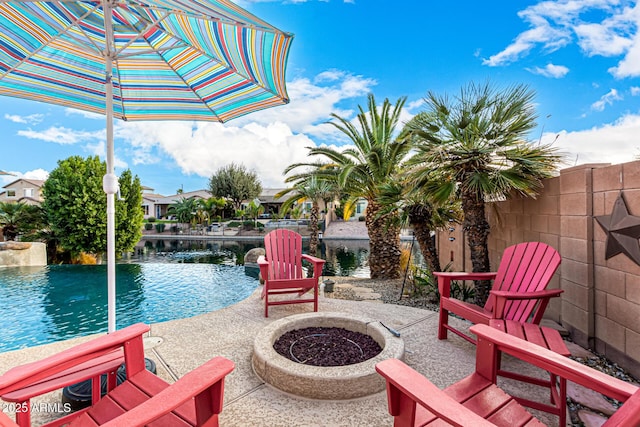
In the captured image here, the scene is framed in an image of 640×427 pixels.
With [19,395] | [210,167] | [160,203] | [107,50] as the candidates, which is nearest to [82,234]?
[107,50]

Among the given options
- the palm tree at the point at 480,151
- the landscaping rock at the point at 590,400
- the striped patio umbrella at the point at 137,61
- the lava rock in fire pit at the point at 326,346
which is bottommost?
the landscaping rock at the point at 590,400

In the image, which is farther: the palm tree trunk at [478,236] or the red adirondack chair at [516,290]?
the palm tree trunk at [478,236]

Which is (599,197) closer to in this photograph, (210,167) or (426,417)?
(426,417)

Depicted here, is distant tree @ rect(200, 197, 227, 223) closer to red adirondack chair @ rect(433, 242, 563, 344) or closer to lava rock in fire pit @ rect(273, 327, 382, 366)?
lava rock in fire pit @ rect(273, 327, 382, 366)

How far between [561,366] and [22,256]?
41.6ft

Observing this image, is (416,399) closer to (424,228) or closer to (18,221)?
(424,228)

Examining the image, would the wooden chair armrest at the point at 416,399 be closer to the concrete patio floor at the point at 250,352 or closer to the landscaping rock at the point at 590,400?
the concrete patio floor at the point at 250,352

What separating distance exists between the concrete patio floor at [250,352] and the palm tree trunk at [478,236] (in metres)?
0.53

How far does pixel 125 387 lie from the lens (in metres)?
1.64

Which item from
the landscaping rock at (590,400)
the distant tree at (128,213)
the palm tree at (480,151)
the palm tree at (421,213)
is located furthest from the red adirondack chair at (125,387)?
the distant tree at (128,213)

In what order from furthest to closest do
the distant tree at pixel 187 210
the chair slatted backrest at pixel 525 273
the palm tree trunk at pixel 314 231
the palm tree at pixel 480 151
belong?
the distant tree at pixel 187 210, the palm tree trunk at pixel 314 231, the palm tree at pixel 480 151, the chair slatted backrest at pixel 525 273

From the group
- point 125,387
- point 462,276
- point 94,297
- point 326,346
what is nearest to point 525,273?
point 462,276

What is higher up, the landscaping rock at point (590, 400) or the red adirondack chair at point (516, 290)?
the red adirondack chair at point (516, 290)

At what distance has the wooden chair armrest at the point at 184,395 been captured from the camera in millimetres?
1033
